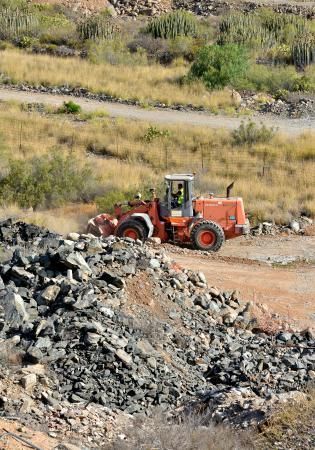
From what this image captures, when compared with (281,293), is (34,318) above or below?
above

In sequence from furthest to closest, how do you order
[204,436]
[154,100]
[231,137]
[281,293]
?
[154,100], [231,137], [281,293], [204,436]

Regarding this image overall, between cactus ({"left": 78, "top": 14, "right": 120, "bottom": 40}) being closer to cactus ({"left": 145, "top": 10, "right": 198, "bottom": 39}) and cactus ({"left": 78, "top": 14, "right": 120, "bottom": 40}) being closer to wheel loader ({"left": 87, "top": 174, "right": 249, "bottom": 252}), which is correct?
cactus ({"left": 145, "top": 10, "right": 198, "bottom": 39})

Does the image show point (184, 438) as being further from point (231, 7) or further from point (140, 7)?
point (140, 7)

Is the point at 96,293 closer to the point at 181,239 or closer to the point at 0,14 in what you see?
the point at 181,239

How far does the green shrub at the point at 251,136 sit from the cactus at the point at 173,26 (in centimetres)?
2034

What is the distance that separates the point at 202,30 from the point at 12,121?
76.3 ft

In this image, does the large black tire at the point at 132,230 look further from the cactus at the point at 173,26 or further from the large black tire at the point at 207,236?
the cactus at the point at 173,26

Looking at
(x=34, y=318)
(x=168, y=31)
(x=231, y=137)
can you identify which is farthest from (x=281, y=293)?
(x=168, y=31)

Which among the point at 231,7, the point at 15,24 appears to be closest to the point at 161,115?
the point at 15,24

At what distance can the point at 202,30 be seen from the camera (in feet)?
184

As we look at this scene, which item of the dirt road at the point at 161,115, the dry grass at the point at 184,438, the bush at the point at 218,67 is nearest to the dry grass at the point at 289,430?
the dry grass at the point at 184,438

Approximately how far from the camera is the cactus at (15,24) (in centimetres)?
5188

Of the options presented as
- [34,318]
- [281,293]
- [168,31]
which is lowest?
[281,293]

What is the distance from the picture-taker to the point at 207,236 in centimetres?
2192
